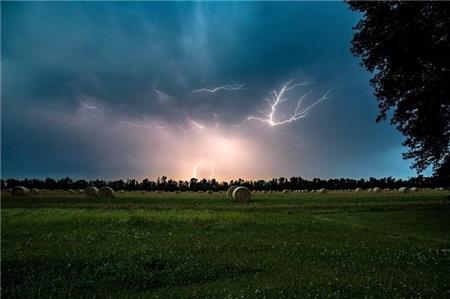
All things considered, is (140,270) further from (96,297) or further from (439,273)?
(439,273)

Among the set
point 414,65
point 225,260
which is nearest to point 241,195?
point 414,65

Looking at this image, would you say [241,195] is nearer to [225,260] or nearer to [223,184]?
[225,260]

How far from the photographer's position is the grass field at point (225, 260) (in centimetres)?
1064

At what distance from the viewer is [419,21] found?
87.9 feet

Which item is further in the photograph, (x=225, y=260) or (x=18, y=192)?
(x=18, y=192)

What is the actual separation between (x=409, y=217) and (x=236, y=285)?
21.6 m

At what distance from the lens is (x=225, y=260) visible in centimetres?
1398

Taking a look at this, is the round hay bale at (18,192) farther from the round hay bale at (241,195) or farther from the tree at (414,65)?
the tree at (414,65)

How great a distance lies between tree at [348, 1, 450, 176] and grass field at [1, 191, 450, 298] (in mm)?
8928

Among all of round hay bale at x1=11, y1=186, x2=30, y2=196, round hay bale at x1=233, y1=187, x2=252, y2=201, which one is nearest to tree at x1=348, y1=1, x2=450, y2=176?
round hay bale at x1=233, y1=187, x2=252, y2=201

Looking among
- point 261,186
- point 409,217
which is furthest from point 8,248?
point 261,186

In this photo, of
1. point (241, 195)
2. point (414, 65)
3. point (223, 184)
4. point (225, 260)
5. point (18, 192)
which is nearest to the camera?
point (225, 260)

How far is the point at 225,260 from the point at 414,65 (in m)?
23.0

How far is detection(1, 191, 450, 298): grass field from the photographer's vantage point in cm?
1064
